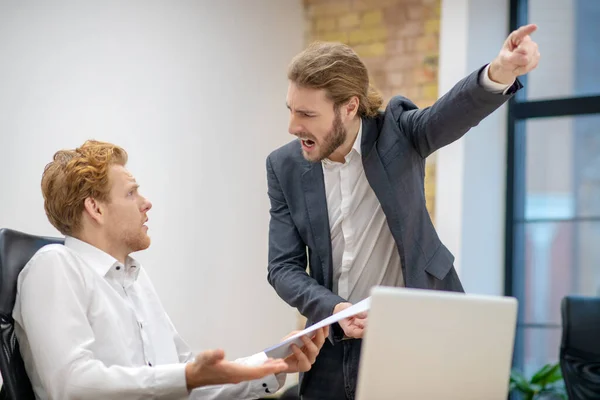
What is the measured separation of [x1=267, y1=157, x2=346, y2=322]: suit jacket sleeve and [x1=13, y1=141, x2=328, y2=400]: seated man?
15 cm

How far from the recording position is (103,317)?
1944 millimetres

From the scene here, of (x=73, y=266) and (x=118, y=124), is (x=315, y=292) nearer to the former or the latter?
(x=73, y=266)

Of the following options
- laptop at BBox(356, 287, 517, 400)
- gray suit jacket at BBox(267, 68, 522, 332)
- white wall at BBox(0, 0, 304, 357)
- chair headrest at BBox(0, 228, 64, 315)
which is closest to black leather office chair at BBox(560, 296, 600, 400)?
gray suit jacket at BBox(267, 68, 522, 332)

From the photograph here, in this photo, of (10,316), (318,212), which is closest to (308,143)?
(318,212)

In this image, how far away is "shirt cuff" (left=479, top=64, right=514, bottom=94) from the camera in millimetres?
1937

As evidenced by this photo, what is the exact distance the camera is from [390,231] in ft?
7.30

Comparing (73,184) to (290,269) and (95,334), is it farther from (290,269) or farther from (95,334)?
(290,269)

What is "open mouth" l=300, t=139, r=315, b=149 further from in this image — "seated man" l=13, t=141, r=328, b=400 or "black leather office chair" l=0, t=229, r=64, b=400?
"black leather office chair" l=0, t=229, r=64, b=400

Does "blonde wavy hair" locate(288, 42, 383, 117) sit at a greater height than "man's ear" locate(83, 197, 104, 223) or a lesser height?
greater

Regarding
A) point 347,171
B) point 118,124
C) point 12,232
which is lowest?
point 12,232

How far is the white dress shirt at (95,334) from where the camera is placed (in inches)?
69.4

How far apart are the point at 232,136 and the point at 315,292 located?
2.48 meters

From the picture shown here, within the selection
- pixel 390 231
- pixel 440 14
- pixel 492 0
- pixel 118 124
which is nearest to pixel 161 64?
pixel 118 124

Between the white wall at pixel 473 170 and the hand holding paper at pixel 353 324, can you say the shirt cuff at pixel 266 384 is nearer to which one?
the hand holding paper at pixel 353 324
